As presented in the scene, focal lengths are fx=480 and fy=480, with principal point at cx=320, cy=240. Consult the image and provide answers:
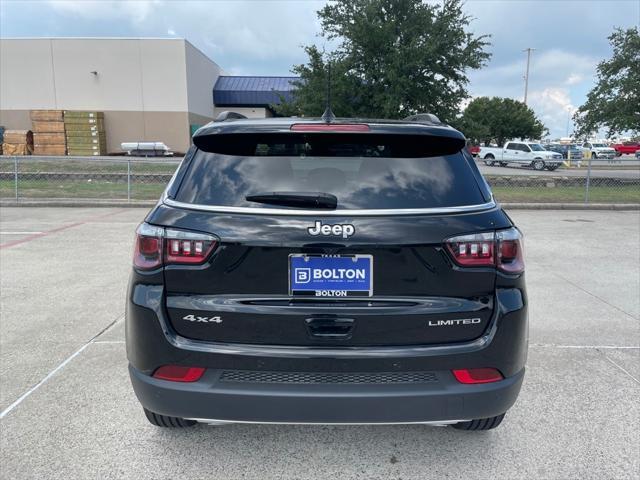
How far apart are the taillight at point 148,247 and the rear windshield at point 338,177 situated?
21 cm

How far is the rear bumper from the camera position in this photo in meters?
2.15

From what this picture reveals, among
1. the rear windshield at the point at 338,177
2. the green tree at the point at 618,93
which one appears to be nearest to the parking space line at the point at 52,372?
the rear windshield at the point at 338,177

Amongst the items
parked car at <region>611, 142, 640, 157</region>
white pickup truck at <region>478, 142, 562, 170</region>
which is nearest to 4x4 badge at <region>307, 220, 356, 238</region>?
white pickup truck at <region>478, 142, 562, 170</region>

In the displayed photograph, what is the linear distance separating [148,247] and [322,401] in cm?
107

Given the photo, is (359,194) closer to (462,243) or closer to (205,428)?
(462,243)

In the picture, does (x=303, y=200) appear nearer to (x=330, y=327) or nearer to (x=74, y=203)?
(x=330, y=327)

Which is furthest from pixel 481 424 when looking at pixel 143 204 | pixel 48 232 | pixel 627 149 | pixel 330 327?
pixel 627 149

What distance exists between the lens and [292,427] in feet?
9.68

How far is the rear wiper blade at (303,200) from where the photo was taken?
7.14 feet

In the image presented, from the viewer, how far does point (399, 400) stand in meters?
2.16

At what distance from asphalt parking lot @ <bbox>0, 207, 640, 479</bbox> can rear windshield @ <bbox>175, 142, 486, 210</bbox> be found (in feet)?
4.73

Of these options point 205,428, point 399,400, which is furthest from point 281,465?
point 399,400

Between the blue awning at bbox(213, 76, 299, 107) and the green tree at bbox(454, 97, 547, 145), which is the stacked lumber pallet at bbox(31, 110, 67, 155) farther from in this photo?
the green tree at bbox(454, 97, 547, 145)

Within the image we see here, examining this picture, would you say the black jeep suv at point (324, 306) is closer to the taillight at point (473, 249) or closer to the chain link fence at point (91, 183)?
the taillight at point (473, 249)
